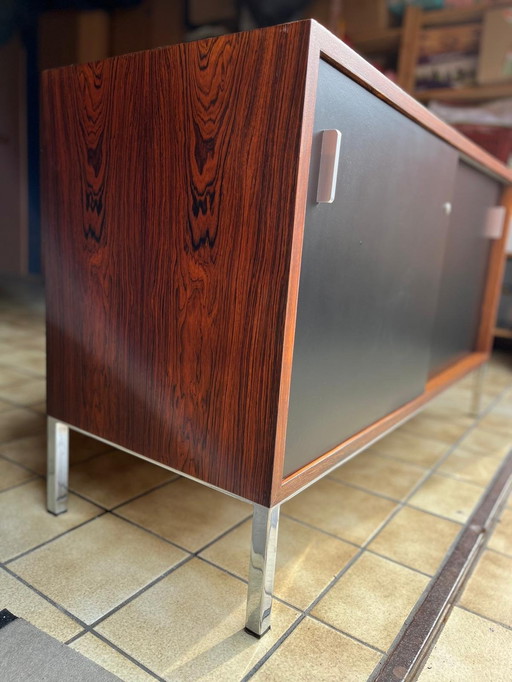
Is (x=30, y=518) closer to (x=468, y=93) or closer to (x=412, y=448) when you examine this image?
(x=412, y=448)

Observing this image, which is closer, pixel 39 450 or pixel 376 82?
pixel 376 82

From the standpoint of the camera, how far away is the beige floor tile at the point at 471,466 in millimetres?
1537

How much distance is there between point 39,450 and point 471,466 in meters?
1.21

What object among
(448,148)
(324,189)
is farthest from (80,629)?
(448,148)

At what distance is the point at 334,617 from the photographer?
3.05 ft

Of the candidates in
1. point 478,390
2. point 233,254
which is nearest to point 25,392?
point 233,254

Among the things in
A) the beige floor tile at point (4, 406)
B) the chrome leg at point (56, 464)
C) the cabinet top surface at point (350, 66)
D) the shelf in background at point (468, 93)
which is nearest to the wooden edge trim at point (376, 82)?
the cabinet top surface at point (350, 66)

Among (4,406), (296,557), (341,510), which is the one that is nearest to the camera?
(296,557)

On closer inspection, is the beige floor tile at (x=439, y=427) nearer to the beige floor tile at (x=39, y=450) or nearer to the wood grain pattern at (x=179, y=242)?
the beige floor tile at (x=39, y=450)

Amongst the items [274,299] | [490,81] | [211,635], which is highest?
[490,81]

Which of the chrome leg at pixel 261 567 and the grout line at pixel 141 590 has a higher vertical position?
the chrome leg at pixel 261 567

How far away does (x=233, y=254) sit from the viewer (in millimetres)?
815

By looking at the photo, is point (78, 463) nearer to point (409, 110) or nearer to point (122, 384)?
point (122, 384)

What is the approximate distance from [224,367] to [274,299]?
0.46ft
